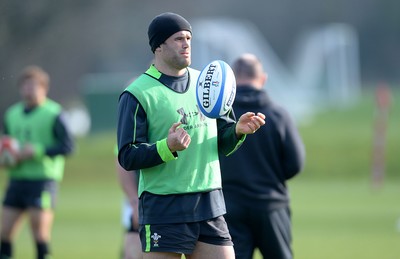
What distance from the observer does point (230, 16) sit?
70.7 meters

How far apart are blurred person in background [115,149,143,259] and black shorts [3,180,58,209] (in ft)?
7.70

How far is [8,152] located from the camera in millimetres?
12109

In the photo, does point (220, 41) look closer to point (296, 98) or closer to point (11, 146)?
point (296, 98)

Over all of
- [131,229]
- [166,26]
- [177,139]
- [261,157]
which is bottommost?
[131,229]

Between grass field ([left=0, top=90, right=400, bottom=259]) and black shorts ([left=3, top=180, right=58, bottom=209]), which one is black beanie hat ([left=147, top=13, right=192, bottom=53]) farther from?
grass field ([left=0, top=90, right=400, bottom=259])

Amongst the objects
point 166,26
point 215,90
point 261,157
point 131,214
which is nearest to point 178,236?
point 215,90

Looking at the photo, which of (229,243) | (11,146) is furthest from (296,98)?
(229,243)

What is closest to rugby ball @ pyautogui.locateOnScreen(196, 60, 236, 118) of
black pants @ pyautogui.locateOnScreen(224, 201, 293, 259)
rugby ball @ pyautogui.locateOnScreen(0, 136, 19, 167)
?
black pants @ pyautogui.locateOnScreen(224, 201, 293, 259)

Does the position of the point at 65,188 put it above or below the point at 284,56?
below

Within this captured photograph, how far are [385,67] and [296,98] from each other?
17.6 meters

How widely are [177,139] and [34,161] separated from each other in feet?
19.4

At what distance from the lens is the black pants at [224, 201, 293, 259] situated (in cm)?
895

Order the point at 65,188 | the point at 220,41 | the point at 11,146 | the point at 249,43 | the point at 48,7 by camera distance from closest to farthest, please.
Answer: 1. the point at 11,146
2. the point at 65,188
3. the point at 48,7
4. the point at 220,41
5. the point at 249,43

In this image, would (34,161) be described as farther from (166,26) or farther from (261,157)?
(166,26)
